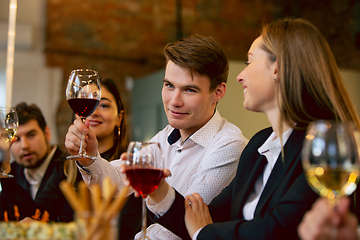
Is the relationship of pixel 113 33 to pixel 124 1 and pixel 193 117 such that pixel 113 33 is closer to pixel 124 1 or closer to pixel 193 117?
pixel 124 1

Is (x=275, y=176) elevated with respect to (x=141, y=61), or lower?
lower

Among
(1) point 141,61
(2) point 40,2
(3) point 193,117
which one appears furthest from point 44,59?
(3) point 193,117

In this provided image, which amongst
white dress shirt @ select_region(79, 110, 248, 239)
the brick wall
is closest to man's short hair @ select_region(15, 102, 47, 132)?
white dress shirt @ select_region(79, 110, 248, 239)

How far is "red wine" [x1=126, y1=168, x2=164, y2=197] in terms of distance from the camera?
1.03 metres

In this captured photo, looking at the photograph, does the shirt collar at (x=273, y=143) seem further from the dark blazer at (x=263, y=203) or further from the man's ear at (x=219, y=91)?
the man's ear at (x=219, y=91)

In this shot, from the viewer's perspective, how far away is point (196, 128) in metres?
1.88

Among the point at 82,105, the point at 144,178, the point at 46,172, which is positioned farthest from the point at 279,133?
the point at 46,172

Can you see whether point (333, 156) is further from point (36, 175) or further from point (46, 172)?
point (36, 175)

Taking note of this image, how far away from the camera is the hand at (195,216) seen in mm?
1230

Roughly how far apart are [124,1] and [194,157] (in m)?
4.24

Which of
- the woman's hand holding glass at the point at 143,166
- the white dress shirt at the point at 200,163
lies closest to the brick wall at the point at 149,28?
the white dress shirt at the point at 200,163

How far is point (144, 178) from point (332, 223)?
1.65ft

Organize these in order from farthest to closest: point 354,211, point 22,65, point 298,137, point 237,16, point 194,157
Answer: point 237,16, point 22,65, point 194,157, point 298,137, point 354,211

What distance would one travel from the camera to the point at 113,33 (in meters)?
5.45
